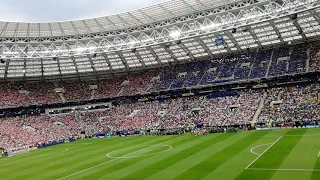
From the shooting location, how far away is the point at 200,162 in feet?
83.6

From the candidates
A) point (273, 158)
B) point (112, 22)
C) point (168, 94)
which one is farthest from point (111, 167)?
point (168, 94)

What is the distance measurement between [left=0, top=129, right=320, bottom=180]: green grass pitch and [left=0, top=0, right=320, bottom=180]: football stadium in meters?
0.14

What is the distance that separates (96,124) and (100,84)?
14362 millimetres

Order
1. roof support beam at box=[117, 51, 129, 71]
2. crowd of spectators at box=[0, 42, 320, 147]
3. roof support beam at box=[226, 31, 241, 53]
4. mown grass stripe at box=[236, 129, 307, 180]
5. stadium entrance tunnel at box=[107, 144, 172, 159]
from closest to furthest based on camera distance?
1. mown grass stripe at box=[236, 129, 307, 180]
2. stadium entrance tunnel at box=[107, 144, 172, 159]
3. crowd of spectators at box=[0, 42, 320, 147]
4. roof support beam at box=[226, 31, 241, 53]
5. roof support beam at box=[117, 51, 129, 71]

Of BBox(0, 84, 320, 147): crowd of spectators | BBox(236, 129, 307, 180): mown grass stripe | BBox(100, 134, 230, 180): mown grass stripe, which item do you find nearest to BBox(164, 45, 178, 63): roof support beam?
BBox(0, 84, 320, 147): crowd of spectators

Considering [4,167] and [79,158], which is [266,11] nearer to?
[79,158]

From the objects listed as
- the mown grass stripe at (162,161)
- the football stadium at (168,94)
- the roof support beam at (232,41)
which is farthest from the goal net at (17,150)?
the roof support beam at (232,41)

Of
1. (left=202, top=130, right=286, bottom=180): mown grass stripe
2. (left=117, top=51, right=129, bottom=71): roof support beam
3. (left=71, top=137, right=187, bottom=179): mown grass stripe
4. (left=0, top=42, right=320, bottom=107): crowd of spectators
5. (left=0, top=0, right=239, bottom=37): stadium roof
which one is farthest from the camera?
(left=117, top=51, right=129, bottom=71): roof support beam

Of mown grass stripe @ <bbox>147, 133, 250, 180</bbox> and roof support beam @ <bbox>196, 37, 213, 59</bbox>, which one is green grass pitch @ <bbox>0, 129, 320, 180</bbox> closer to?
mown grass stripe @ <bbox>147, 133, 250, 180</bbox>

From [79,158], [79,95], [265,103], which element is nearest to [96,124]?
[79,95]

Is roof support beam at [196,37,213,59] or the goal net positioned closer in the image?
the goal net

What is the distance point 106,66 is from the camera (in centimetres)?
7069

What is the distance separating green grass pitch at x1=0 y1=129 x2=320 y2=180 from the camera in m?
21.1

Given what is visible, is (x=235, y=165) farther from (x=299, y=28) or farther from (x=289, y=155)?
(x=299, y=28)
